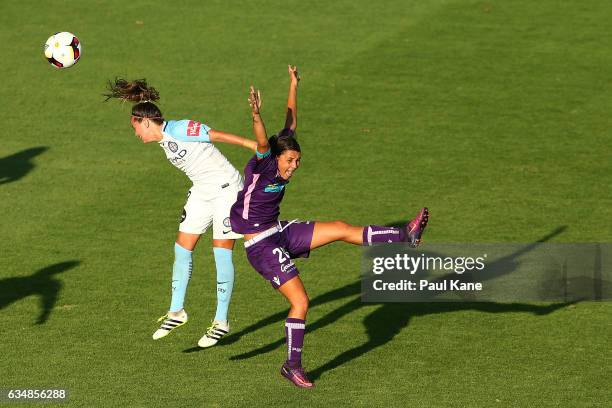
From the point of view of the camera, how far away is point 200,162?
40.2ft

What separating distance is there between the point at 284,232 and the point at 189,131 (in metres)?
1.41

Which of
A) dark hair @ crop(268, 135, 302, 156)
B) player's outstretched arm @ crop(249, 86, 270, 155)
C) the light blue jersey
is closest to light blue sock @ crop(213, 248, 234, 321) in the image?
the light blue jersey

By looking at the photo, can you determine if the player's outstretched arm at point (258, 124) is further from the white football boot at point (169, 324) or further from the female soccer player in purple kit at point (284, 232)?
the white football boot at point (169, 324)

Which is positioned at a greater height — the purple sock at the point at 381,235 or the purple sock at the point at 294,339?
the purple sock at the point at 381,235

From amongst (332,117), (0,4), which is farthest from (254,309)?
(0,4)

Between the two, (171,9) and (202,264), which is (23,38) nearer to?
(171,9)

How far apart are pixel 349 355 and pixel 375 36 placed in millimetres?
11847

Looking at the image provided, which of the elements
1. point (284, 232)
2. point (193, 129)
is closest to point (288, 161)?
point (284, 232)

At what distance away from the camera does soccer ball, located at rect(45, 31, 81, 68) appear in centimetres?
1503

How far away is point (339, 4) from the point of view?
80.8 ft

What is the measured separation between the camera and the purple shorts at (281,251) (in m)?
11.2

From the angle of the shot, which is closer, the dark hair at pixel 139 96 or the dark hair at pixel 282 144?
the dark hair at pixel 282 144
